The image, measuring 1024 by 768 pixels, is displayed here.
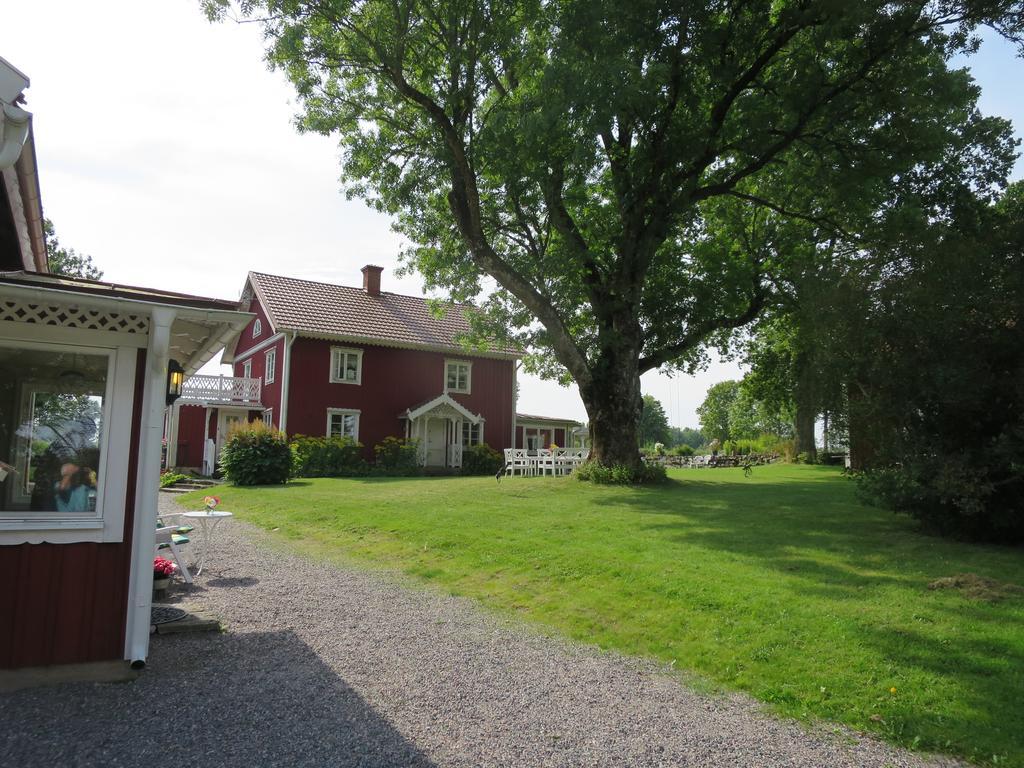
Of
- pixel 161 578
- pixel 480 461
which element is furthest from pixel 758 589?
pixel 480 461

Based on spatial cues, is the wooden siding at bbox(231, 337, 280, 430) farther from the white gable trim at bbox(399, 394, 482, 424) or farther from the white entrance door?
the white entrance door

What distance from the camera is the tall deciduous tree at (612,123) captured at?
46.4 feet

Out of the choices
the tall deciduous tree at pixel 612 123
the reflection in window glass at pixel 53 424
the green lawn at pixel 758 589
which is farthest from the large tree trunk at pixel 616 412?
the reflection in window glass at pixel 53 424

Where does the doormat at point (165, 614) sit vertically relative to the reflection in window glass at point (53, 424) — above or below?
below

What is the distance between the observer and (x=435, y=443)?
28.6 m

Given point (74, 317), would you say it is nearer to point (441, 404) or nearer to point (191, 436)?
point (441, 404)

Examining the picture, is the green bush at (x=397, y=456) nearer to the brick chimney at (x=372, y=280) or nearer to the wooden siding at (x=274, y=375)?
the wooden siding at (x=274, y=375)

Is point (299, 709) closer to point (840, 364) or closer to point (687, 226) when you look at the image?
point (840, 364)

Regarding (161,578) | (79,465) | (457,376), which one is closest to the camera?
(79,465)

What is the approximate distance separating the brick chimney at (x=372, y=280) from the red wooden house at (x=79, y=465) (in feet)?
86.7

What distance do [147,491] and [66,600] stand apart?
3.00 ft

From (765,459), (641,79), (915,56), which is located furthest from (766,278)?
(765,459)

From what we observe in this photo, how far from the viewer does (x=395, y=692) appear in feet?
15.7

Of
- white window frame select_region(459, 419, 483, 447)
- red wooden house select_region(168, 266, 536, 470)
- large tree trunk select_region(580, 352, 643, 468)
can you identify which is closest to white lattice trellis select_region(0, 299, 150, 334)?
large tree trunk select_region(580, 352, 643, 468)
